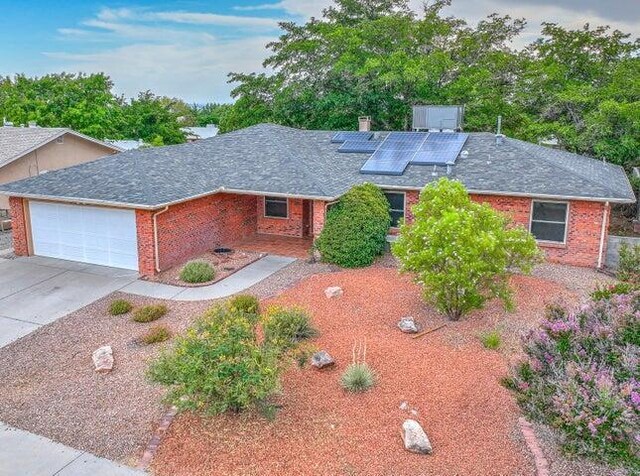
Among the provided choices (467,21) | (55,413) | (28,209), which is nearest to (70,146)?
(28,209)

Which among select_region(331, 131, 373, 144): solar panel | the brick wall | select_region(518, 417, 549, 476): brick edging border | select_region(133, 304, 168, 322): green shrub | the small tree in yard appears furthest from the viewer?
select_region(331, 131, 373, 144): solar panel

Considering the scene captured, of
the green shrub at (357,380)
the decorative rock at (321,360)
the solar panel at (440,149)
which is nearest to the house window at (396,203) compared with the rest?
the solar panel at (440,149)

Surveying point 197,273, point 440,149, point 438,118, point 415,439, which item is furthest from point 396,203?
point 415,439

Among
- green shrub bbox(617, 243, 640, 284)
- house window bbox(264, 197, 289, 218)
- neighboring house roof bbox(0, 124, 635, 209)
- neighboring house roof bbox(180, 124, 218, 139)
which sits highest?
neighboring house roof bbox(180, 124, 218, 139)

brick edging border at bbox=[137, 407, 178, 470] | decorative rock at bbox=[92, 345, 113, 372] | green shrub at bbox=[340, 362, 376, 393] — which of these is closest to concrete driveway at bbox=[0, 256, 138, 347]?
decorative rock at bbox=[92, 345, 113, 372]

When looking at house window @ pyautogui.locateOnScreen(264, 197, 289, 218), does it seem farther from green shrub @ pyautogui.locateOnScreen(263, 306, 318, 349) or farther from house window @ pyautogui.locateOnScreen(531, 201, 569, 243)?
green shrub @ pyautogui.locateOnScreen(263, 306, 318, 349)

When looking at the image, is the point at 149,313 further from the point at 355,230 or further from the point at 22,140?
the point at 22,140

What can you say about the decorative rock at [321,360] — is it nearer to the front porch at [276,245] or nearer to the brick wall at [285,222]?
the front porch at [276,245]
